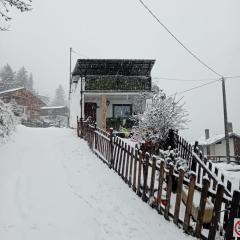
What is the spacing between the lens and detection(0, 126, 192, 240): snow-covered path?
6.64 meters

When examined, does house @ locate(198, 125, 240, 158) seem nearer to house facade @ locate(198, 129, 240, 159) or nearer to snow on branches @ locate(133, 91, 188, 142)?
house facade @ locate(198, 129, 240, 159)

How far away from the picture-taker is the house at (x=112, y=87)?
86.7 ft

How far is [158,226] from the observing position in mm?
7297

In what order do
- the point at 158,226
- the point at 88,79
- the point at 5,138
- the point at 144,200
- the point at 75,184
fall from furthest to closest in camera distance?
the point at 88,79, the point at 5,138, the point at 75,184, the point at 144,200, the point at 158,226

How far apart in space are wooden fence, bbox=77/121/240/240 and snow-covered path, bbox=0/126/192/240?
24cm

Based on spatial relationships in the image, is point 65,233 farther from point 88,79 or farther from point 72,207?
point 88,79

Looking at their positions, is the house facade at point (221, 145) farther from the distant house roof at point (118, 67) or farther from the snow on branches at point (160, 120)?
the snow on branches at point (160, 120)

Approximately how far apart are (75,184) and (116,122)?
17.7 metres

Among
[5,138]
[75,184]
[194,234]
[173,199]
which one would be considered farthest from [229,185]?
[5,138]

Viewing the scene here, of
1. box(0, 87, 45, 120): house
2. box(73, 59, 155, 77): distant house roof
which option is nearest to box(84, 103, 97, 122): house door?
box(73, 59, 155, 77): distant house roof

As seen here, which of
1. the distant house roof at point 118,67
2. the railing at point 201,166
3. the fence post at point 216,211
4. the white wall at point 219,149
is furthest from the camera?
the white wall at point 219,149

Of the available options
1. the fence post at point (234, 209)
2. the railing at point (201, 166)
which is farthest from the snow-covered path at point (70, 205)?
the railing at point (201, 166)

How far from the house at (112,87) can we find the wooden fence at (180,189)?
39.0 ft

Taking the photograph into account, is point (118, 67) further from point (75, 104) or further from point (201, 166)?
point (201, 166)
